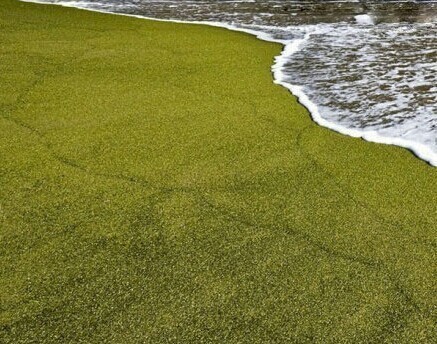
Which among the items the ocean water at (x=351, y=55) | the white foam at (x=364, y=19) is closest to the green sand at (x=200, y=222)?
the ocean water at (x=351, y=55)

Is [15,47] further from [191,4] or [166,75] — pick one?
[191,4]

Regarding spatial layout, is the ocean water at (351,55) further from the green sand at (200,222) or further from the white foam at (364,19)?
the green sand at (200,222)

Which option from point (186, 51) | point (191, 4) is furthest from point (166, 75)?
point (191, 4)

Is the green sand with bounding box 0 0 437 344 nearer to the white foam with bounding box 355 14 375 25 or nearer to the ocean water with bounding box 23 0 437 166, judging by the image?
the ocean water with bounding box 23 0 437 166

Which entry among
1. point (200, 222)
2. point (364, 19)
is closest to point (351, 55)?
point (364, 19)

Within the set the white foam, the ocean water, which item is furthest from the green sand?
the white foam
